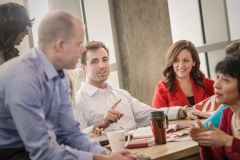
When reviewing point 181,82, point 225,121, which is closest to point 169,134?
point 225,121

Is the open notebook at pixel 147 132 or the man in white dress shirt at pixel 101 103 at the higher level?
the man in white dress shirt at pixel 101 103

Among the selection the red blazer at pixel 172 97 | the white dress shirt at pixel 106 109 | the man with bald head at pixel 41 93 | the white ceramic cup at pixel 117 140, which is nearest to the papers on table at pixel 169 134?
the white ceramic cup at pixel 117 140

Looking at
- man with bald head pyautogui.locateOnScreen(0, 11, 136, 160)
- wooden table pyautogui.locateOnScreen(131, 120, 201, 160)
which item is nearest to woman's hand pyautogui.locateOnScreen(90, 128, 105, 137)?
wooden table pyautogui.locateOnScreen(131, 120, 201, 160)

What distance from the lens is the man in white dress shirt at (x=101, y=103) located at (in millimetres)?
3312

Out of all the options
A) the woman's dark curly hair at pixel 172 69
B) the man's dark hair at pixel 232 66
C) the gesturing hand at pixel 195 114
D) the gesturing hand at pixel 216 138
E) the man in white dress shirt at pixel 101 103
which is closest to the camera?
the gesturing hand at pixel 216 138

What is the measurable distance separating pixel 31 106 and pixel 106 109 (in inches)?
66.0

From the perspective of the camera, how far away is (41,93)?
184 centimetres

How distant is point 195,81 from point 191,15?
232 centimetres

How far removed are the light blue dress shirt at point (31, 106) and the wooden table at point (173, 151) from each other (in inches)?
16.2

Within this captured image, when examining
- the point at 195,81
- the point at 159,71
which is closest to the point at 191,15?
the point at 159,71

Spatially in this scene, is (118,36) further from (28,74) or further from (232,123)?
(28,74)

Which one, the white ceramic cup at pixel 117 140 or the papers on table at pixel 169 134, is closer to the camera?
the white ceramic cup at pixel 117 140

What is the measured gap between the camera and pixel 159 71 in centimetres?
508

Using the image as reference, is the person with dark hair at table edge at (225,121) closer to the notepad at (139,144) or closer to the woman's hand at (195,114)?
the notepad at (139,144)
